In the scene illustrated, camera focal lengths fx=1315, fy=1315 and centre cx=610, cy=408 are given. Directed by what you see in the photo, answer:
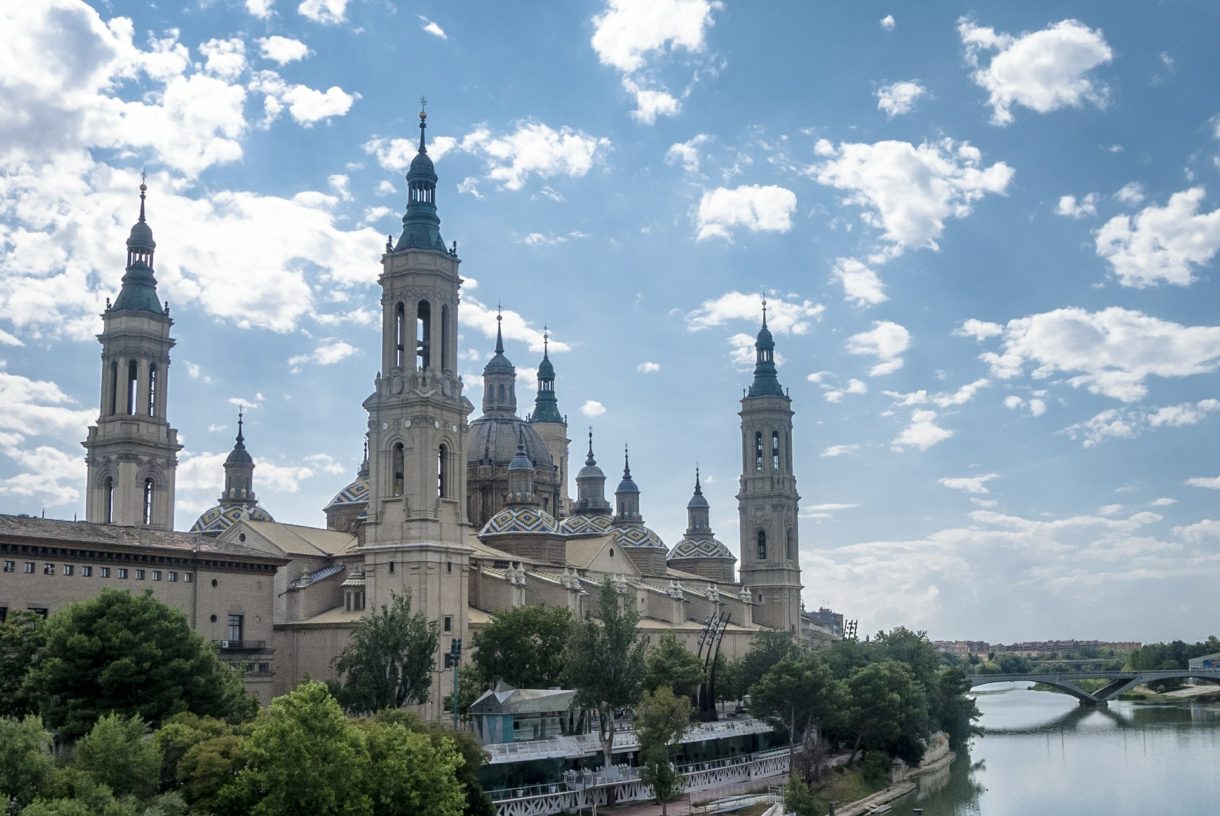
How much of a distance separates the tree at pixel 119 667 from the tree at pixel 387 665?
8000 mm

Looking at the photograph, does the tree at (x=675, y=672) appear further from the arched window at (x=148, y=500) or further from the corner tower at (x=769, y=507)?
the corner tower at (x=769, y=507)

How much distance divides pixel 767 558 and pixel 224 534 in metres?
51.7

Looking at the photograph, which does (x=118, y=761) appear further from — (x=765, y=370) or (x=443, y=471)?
(x=765, y=370)

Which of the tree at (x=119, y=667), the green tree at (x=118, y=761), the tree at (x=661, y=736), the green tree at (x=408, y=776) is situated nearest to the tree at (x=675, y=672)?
the tree at (x=661, y=736)

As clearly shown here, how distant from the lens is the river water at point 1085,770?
67.3 metres

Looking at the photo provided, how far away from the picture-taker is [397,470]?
70.1 m

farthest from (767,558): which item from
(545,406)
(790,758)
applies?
(790,758)

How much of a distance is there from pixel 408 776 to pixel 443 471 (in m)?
31.6

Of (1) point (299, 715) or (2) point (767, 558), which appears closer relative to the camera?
(1) point (299, 715)

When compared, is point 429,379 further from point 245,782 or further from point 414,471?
point 245,782

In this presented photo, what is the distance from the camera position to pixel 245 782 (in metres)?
38.2

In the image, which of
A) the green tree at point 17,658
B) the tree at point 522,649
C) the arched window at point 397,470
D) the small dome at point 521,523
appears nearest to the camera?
the green tree at point 17,658

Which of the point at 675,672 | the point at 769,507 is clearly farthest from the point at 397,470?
the point at 769,507

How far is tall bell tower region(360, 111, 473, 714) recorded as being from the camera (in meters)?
67.5
